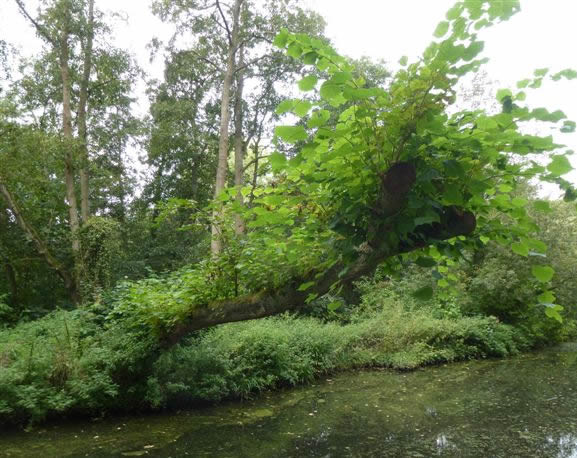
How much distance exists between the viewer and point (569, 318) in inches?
637

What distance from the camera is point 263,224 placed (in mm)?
2213

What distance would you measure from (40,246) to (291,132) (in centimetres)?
1068

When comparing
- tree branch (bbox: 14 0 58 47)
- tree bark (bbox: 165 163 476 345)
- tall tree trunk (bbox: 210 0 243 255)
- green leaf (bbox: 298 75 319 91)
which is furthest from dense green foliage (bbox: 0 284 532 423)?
tree branch (bbox: 14 0 58 47)

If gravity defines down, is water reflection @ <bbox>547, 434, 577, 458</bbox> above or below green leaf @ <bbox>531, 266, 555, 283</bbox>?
below

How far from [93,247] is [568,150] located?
36.0 feet

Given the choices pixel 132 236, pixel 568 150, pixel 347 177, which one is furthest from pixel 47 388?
pixel 132 236

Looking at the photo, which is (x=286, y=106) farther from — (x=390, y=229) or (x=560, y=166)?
(x=560, y=166)

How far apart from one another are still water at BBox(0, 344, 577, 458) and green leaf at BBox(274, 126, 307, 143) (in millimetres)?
4108

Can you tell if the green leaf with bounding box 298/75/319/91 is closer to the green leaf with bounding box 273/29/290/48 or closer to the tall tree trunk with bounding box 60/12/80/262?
the green leaf with bounding box 273/29/290/48

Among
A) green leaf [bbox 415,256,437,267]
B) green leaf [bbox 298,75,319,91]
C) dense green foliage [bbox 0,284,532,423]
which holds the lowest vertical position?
dense green foliage [bbox 0,284,532,423]

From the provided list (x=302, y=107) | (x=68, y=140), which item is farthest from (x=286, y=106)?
(x=68, y=140)

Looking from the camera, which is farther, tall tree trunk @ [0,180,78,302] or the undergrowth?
tall tree trunk @ [0,180,78,302]

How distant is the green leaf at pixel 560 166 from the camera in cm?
156

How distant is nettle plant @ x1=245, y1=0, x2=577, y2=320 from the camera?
146 centimetres
